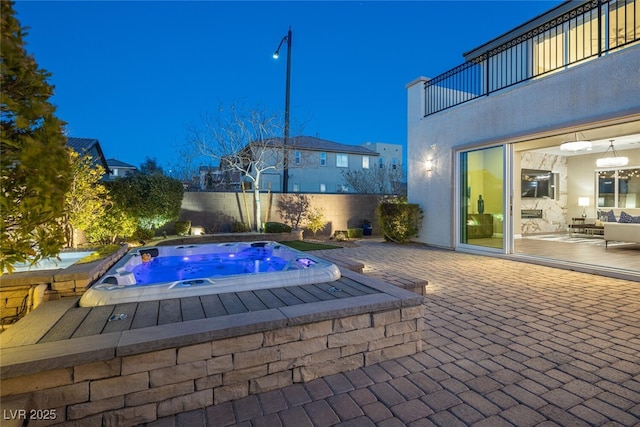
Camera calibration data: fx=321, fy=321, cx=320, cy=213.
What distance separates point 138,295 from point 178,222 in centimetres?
651

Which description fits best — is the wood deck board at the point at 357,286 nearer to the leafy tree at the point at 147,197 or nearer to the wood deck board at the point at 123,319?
the wood deck board at the point at 123,319

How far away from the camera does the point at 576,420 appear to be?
1749mm

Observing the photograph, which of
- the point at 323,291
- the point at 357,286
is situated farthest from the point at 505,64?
the point at 323,291

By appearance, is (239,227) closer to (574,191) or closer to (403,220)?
(403,220)

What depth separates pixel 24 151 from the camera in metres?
1.46

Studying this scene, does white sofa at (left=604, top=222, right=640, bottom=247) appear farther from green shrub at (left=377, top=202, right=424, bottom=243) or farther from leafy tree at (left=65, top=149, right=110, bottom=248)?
leafy tree at (left=65, top=149, right=110, bottom=248)

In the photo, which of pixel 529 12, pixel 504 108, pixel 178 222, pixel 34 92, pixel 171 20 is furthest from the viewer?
pixel 171 20

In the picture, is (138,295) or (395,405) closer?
(395,405)

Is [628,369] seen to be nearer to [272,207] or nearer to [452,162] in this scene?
[452,162]

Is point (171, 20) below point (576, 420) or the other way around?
the other way around

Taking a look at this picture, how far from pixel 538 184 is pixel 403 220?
6.08 m

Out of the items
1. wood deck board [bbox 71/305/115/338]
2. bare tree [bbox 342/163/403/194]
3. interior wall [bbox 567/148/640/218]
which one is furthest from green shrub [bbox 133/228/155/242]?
bare tree [bbox 342/163/403/194]

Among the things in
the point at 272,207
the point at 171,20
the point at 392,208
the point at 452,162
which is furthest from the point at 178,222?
the point at 171,20

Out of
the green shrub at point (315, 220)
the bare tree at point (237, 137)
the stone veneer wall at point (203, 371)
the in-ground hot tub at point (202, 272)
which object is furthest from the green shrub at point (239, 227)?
A: the stone veneer wall at point (203, 371)
